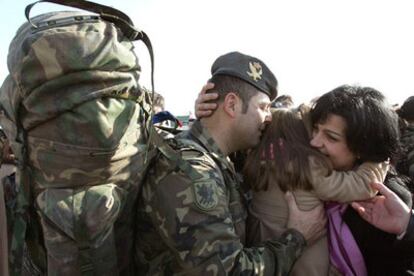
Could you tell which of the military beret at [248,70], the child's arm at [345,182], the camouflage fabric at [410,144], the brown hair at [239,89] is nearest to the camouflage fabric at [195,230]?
the child's arm at [345,182]

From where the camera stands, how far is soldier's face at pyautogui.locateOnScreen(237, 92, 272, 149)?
2.17 meters

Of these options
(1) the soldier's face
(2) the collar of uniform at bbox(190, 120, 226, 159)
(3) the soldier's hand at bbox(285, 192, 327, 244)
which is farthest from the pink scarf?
(2) the collar of uniform at bbox(190, 120, 226, 159)

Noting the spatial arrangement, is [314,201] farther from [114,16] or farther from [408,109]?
[408,109]

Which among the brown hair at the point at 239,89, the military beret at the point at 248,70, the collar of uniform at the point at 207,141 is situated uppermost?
the military beret at the point at 248,70

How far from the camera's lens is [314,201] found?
2.06 m

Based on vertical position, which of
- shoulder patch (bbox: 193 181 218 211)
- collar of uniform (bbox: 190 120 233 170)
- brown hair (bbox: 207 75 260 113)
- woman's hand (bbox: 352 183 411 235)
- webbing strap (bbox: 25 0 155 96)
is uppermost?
webbing strap (bbox: 25 0 155 96)

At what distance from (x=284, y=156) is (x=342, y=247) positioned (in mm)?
530

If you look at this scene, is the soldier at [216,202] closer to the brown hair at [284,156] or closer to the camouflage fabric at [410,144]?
the brown hair at [284,156]

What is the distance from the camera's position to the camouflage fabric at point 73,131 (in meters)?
1.46

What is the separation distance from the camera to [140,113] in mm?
1727

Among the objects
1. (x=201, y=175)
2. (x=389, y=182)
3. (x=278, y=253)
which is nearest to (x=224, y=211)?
(x=201, y=175)

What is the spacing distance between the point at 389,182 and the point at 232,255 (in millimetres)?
1109

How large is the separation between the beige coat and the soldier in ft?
0.26

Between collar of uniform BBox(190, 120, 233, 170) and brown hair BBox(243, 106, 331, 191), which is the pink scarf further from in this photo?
collar of uniform BBox(190, 120, 233, 170)
